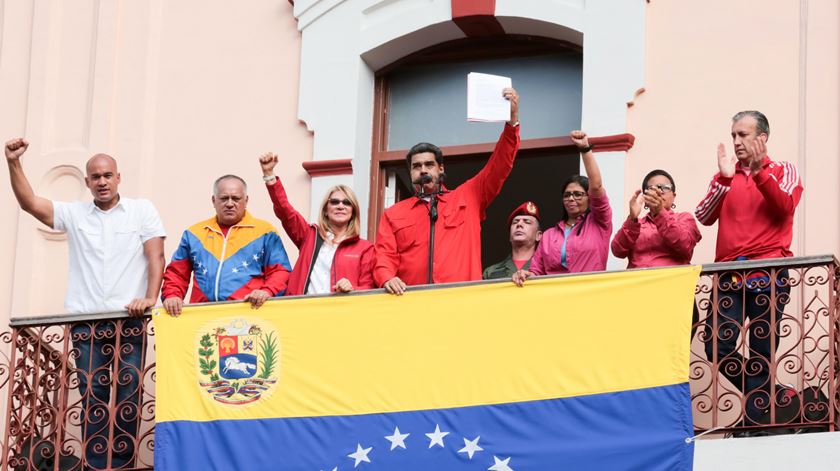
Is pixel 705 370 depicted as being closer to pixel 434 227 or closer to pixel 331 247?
pixel 434 227

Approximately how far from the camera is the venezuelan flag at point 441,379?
10062 millimetres

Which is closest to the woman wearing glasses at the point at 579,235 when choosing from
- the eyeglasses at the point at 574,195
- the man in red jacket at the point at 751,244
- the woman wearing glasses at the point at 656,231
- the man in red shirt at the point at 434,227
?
Answer: the eyeglasses at the point at 574,195

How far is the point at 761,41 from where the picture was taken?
11852mm

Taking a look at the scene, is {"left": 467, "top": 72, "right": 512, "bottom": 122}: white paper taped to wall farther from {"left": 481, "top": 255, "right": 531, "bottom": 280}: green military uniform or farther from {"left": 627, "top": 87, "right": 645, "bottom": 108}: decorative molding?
{"left": 627, "top": 87, "right": 645, "bottom": 108}: decorative molding

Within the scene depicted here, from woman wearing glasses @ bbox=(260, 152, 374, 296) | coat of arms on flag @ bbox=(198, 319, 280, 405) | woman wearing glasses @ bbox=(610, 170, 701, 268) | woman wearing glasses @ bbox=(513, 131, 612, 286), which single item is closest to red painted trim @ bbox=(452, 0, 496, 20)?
woman wearing glasses @ bbox=(513, 131, 612, 286)

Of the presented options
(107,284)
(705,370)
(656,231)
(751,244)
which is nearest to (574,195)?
(656,231)

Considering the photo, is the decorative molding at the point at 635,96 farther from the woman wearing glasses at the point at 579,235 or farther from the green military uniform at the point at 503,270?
the green military uniform at the point at 503,270

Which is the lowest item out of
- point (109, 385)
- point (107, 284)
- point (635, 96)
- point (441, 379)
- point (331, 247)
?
point (109, 385)

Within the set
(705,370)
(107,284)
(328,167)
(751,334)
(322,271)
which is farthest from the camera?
(328,167)

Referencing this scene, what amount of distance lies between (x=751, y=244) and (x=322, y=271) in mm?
2519

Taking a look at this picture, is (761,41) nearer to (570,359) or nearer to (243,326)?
(570,359)

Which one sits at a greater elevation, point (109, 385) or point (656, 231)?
point (656, 231)

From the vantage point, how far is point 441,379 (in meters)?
10.5

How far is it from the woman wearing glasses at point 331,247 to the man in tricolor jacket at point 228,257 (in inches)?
8.3
